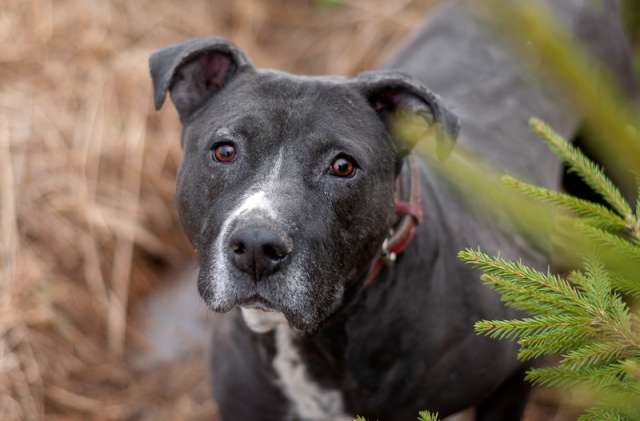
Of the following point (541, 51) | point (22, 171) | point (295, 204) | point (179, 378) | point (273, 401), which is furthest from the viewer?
point (22, 171)

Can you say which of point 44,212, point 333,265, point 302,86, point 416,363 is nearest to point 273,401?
point 416,363

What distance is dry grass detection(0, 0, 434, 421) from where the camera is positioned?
5051 millimetres

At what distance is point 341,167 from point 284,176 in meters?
0.23

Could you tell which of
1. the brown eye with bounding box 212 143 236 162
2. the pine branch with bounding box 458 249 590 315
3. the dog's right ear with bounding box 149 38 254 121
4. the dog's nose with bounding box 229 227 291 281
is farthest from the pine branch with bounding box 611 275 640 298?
the dog's right ear with bounding box 149 38 254 121

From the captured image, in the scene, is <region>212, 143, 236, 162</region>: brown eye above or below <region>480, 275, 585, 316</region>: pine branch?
below

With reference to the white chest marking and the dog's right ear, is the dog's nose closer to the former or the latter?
the white chest marking

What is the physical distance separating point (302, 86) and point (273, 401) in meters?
1.34

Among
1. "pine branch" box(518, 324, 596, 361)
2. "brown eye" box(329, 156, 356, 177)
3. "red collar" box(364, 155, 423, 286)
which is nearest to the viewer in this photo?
"pine branch" box(518, 324, 596, 361)

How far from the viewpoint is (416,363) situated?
10.7 ft

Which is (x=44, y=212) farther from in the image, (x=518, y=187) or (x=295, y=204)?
(x=518, y=187)

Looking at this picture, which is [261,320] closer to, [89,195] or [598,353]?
[598,353]

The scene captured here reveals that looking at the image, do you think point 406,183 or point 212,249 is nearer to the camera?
point 212,249

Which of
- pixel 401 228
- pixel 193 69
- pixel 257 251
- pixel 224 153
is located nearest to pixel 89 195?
pixel 193 69

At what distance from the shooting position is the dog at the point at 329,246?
2.71m
